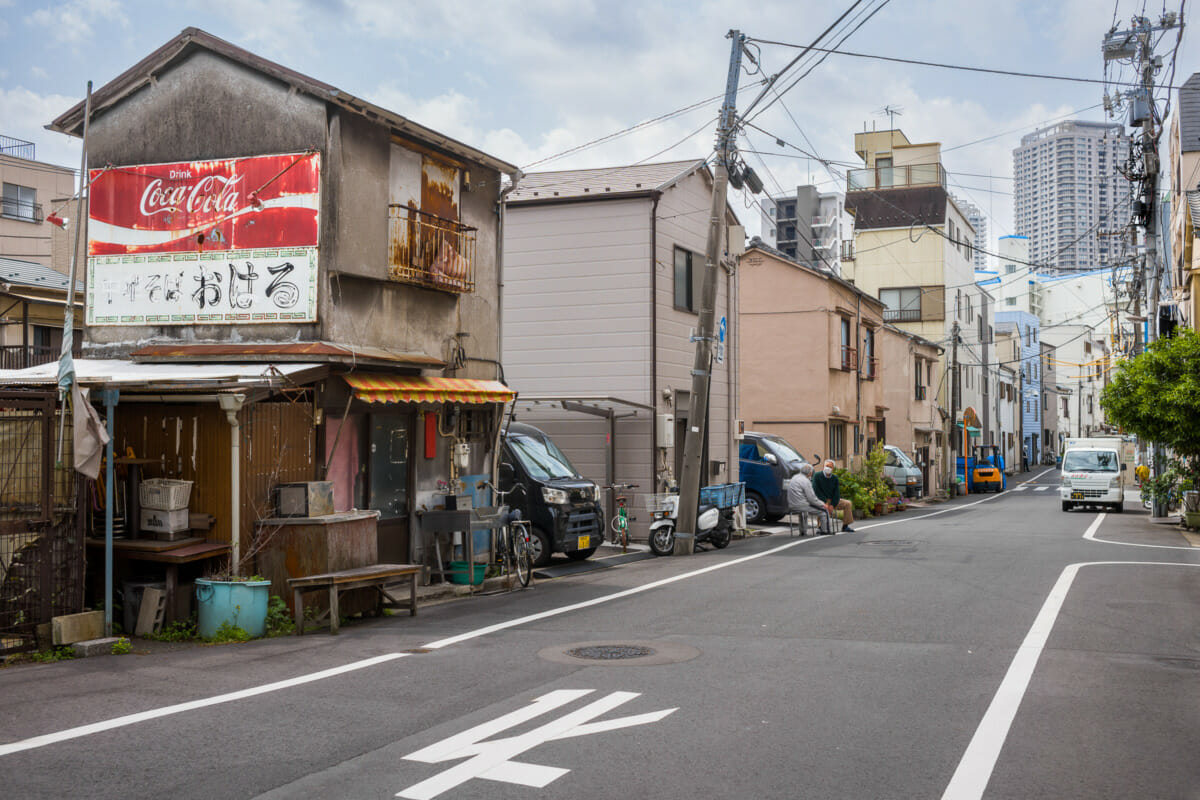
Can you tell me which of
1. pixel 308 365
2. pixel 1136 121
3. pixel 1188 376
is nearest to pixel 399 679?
pixel 308 365

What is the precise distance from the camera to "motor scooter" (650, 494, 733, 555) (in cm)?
1925

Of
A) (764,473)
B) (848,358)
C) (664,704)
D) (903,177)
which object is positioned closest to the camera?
(664,704)

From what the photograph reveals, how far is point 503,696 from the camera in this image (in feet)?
25.1

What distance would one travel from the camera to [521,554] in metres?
14.5

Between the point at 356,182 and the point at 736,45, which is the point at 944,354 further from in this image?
the point at 356,182

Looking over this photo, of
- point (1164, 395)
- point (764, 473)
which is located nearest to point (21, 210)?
point (764, 473)

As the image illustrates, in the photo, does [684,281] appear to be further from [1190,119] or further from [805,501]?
[1190,119]

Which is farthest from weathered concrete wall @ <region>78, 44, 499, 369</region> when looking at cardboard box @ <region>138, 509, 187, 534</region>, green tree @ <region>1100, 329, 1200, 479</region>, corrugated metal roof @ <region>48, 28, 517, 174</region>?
green tree @ <region>1100, 329, 1200, 479</region>

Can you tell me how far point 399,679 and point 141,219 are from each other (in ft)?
27.8

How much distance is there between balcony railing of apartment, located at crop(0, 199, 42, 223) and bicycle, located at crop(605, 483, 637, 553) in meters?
24.8

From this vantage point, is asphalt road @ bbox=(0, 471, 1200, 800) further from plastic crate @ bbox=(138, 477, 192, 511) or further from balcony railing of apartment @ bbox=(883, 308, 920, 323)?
balcony railing of apartment @ bbox=(883, 308, 920, 323)

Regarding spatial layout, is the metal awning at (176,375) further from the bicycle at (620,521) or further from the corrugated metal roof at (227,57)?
the bicycle at (620,521)

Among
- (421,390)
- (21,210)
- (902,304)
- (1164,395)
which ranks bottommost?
(421,390)

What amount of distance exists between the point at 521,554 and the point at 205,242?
5870 mm
